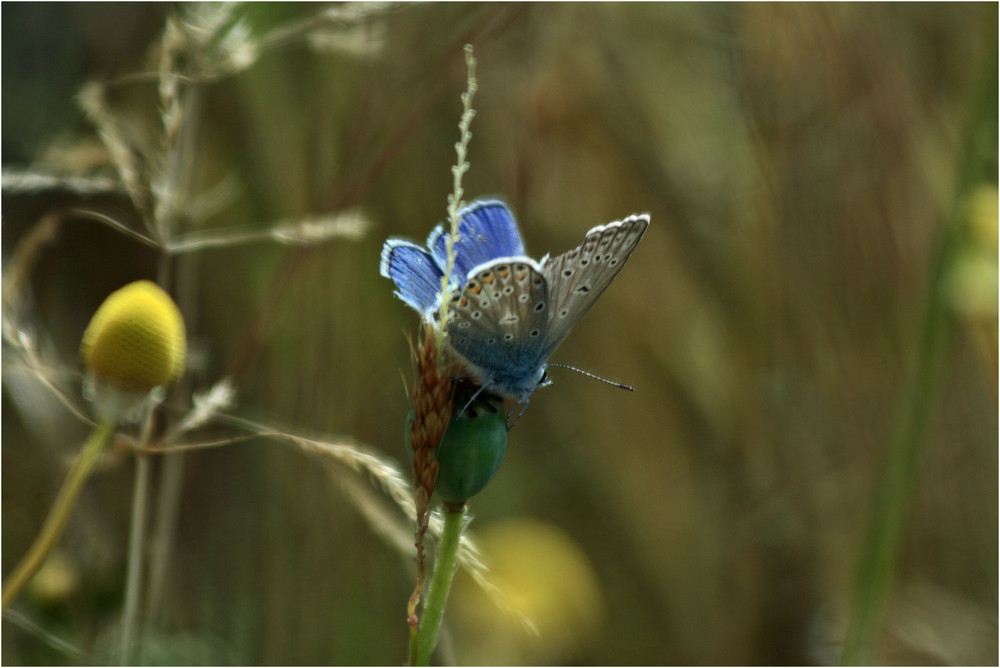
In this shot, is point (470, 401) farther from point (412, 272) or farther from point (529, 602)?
point (529, 602)

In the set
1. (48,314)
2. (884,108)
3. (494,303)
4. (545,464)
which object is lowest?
(545,464)

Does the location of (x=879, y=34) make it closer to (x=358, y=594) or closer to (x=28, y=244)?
(x=358, y=594)

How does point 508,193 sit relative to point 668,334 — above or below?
above

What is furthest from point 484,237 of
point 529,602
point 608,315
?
point 608,315

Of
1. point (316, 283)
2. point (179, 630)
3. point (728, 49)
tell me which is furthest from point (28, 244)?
point (728, 49)

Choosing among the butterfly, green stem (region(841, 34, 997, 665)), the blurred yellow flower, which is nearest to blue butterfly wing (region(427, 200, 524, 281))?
the butterfly

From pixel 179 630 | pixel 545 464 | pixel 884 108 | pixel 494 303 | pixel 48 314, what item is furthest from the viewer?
pixel 545 464

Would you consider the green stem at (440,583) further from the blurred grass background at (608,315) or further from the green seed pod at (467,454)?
the blurred grass background at (608,315)

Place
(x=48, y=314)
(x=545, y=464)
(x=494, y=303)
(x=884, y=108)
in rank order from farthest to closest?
(x=545, y=464) < (x=884, y=108) < (x=48, y=314) < (x=494, y=303)
